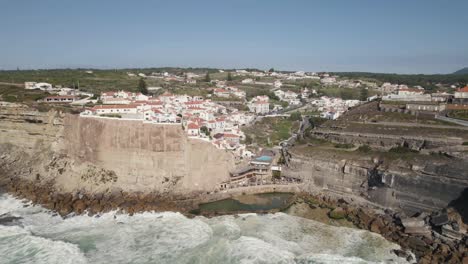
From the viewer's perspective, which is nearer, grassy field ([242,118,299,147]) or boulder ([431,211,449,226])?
boulder ([431,211,449,226])

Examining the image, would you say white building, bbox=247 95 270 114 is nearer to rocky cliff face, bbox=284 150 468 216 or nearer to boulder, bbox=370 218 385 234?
rocky cliff face, bbox=284 150 468 216

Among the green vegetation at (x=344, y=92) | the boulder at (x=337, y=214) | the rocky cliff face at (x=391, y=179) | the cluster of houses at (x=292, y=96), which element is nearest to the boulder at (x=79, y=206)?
the rocky cliff face at (x=391, y=179)

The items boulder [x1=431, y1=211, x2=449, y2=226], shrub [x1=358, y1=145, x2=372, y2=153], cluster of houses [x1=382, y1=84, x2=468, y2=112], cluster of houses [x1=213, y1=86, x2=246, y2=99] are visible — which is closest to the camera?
boulder [x1=431, y1=211, x2=449, y2=226]

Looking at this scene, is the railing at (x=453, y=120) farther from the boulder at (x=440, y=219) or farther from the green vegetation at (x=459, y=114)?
the boulder at (x=440, y=219)

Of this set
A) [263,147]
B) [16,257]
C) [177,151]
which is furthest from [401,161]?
[16,257]

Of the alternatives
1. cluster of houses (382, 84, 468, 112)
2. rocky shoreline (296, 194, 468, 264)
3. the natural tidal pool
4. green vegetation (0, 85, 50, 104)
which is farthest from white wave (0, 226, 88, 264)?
cluster of houses (382, 84, 468, 112)

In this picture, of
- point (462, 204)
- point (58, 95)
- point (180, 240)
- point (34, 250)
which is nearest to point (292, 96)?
point (58, 95)

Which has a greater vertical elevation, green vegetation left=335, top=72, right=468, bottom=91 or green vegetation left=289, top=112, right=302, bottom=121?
green vegetation left=335, top=72, right=468, bottom=91
